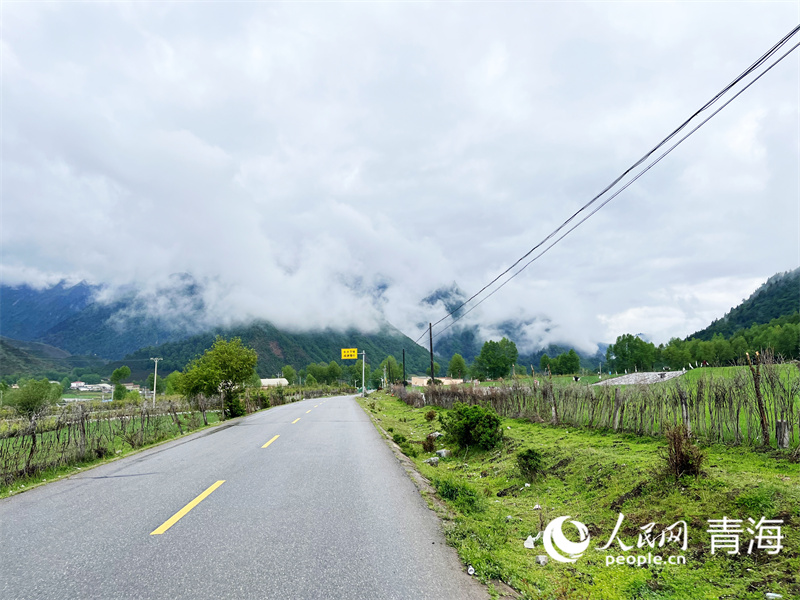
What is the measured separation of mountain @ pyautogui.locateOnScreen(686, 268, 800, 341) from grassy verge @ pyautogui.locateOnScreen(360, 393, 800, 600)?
564 ft

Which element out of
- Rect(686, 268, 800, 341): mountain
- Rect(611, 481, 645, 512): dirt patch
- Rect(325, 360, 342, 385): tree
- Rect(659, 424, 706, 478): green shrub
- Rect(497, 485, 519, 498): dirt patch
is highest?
Rect(686, 268, 800, 341): mountain

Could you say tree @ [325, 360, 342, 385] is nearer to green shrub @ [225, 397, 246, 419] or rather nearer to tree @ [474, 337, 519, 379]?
tree @ [474, 337, 519, 379]

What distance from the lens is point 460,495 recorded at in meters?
7.67

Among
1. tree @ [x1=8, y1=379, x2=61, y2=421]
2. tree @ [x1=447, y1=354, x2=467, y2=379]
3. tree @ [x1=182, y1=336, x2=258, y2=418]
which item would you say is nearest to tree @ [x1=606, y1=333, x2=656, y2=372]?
tree @ [x1=447, y1=354, x2=467, y2=379]

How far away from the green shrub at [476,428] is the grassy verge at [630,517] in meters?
3.34

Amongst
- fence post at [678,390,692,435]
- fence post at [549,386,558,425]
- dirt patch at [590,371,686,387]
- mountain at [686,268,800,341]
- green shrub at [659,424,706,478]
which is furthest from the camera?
mountain at [686,268,800,341]

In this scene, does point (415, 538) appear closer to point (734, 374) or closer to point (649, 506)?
point (649, 506)

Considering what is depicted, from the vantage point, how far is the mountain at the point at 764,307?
481 ft

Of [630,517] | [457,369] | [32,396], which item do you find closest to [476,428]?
[630,517]

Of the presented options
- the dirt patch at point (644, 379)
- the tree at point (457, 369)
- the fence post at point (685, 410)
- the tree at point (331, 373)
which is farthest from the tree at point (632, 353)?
the fence post at point (685, 410)

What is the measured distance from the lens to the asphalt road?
3.97 m

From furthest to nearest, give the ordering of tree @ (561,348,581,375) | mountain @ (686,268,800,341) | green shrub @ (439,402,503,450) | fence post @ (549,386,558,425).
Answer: mountain @ (686,268,800,341) < tree @ (561,348,581,375) < fence post @ (549,386,558,425) < green shrub @ (439,402,503,450)

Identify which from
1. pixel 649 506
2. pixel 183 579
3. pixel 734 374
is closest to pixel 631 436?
pixel 734 374

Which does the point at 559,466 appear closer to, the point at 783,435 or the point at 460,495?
the point at 460,495
